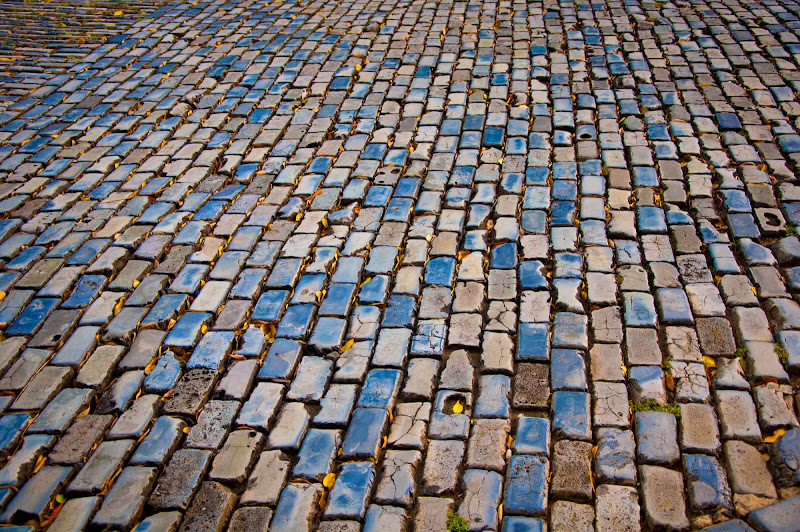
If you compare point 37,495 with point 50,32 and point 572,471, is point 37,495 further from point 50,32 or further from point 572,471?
point 50,32

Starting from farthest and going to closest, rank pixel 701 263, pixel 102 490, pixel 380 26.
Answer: pixel 380 26 → pixel 701 263 → pixel 102 490

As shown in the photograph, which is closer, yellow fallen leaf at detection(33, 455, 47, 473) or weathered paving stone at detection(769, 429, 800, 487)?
weathered paving stone at detection(769, 429, 800, 487)

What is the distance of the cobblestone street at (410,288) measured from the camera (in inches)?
104

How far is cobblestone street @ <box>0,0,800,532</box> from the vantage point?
8.63ft

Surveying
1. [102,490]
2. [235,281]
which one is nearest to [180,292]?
[235,281]

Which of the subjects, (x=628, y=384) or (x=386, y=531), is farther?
(x=628, y=384)

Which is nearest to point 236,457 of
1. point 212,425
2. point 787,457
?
point 212,425

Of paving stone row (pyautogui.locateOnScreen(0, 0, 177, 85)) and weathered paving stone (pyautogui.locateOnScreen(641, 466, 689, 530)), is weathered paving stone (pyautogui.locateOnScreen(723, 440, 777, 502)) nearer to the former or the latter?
weathered paving stone (pyautogui.locateOnScreen(641, 466, 689, 530))

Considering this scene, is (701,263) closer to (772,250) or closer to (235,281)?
(772,250)

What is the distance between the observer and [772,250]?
3.74 meters

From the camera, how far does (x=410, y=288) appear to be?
365 centimetres

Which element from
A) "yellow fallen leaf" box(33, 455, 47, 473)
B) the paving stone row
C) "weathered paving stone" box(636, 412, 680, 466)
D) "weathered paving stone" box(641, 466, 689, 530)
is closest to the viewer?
"weathered paving stone" box(641, 466, 689, 530)

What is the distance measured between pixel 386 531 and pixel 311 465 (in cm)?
47

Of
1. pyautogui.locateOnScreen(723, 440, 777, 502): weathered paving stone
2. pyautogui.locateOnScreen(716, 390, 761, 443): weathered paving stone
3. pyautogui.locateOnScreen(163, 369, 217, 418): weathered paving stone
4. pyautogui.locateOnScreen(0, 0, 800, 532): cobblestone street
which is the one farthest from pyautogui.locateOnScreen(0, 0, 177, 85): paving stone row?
pyautogui.locateOnScreen(723, 440, 777, 502): weathered paving stone
